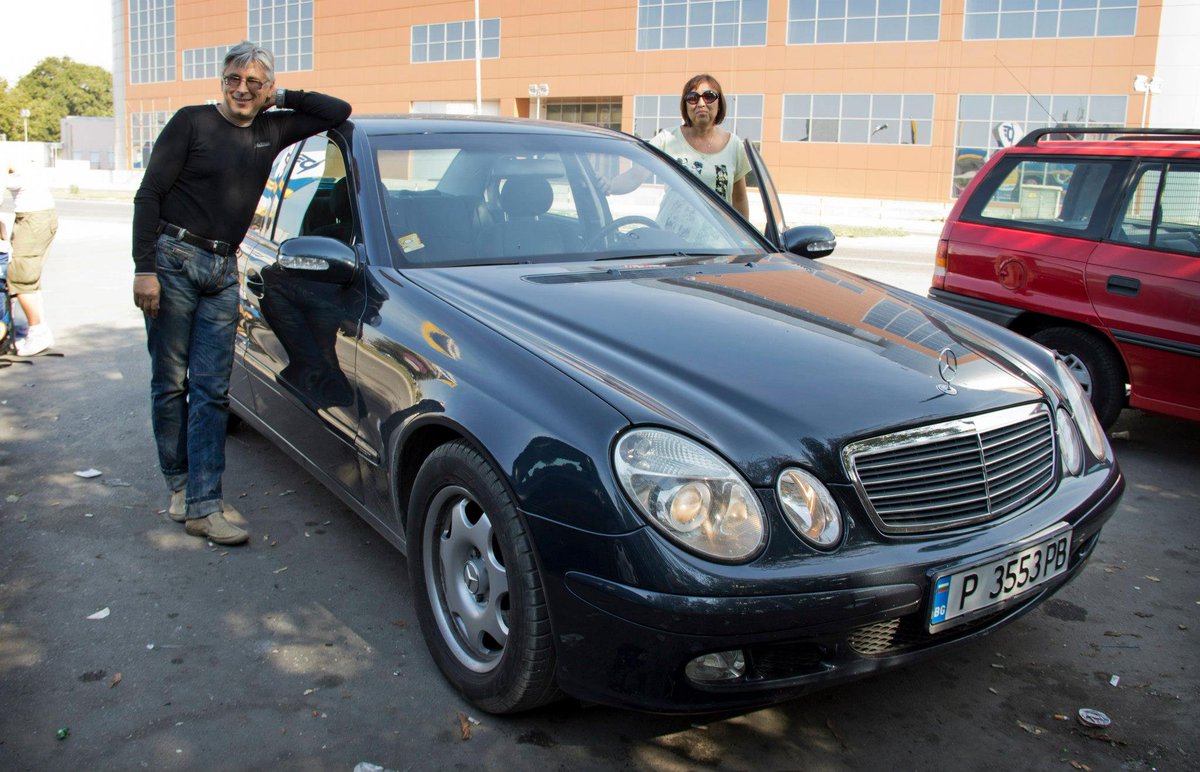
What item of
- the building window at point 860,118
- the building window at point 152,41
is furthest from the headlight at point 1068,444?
the building window at point 152,41

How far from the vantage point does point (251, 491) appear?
15.7ft

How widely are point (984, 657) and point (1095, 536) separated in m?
0.55

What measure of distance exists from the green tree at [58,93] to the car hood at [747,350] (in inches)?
4629

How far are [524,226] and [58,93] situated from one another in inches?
5341

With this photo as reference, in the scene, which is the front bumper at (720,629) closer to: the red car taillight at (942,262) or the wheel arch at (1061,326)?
the wheel arch at (1061,326)

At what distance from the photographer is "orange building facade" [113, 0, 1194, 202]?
38.5m

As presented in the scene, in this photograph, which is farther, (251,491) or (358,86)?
(358,86)

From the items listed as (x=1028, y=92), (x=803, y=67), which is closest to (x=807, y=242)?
(x=1028, y=92)

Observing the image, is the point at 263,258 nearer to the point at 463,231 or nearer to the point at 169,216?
the point at 169,216

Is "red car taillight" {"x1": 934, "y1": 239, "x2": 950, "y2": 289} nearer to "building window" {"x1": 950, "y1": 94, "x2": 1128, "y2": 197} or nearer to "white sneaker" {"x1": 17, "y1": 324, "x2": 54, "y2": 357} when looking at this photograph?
"white sneaker" {"x1": 17, "y1": 324, "x2": 54, "y2": 357}

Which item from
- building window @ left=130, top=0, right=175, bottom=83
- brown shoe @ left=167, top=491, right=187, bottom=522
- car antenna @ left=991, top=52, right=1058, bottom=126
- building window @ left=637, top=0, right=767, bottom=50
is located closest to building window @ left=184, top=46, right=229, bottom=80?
building window @ left=130, top=0, right=175, bottom=83

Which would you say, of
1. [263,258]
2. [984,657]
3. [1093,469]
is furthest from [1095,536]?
[263,258]

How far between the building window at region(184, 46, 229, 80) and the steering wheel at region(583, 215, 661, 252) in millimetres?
70288

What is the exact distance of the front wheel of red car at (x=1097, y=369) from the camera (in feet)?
18.7
